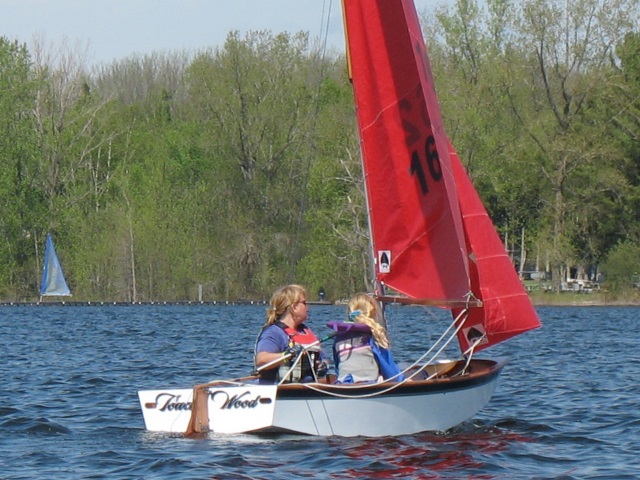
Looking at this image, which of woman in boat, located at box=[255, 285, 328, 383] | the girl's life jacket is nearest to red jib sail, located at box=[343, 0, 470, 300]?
the girl's life jacket

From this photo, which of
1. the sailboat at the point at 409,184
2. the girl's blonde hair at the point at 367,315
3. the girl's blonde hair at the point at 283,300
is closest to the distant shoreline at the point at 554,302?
the sailboat at the point at 409,184

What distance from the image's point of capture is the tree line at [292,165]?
170 feet

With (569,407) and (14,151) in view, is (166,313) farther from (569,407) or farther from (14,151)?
(569,407)

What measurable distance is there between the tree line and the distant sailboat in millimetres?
1771

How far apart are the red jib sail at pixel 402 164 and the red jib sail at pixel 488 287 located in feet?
2.81

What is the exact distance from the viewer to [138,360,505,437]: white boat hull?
11023 mm

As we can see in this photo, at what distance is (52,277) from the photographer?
58.8 meters

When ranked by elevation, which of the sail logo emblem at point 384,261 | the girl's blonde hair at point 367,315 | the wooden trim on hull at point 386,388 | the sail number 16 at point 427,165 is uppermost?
the sail number 16 at point 427,165

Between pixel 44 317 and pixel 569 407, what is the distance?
103ft

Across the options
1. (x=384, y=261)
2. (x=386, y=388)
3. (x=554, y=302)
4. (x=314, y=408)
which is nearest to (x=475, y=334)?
(x=384, y=261)

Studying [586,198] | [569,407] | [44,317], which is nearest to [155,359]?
[569,407]

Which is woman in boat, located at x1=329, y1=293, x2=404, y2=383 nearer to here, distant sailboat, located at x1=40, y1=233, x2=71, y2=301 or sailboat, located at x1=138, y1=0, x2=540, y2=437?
sailboat, located at x1=138, y1=0, x2=540, y2=437

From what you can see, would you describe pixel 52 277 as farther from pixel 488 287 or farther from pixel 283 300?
pixel 283 300

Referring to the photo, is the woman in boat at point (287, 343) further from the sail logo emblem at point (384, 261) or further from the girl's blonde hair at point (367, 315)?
the sail logo emblem at point (384, 261)
